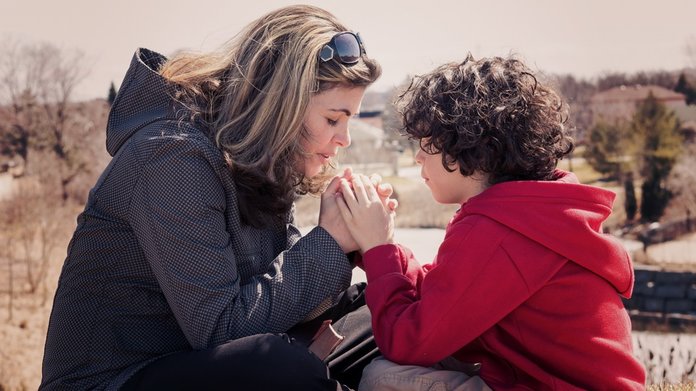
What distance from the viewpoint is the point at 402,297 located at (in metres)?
2.31

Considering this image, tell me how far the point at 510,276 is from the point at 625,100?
19.2 meters

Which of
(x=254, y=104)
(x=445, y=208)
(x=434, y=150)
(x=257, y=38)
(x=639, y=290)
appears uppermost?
(x=257, y=38)

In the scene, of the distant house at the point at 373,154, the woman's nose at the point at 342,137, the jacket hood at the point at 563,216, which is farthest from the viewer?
the distant house at the point at 373,154

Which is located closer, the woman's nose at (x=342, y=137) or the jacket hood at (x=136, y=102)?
the jacket hood at (x=136, y=102)

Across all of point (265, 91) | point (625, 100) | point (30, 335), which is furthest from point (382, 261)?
point (625, 100)

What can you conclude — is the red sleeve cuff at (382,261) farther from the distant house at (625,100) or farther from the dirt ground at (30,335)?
the distant house at (625,100)

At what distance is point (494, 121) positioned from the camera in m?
2.31

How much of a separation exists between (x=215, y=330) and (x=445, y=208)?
1380 cm

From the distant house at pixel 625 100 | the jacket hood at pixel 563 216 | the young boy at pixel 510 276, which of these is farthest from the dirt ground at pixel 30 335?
the distant house at pixel 625 100

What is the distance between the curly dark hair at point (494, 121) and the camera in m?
2.31

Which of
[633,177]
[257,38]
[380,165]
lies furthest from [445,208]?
[257,38]

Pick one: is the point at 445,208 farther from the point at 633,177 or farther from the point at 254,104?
the point at 254,104

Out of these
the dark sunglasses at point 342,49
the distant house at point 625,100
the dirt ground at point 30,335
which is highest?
the dark sunglasses at point 342,49

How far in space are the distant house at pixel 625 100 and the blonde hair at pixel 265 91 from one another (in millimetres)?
18522
